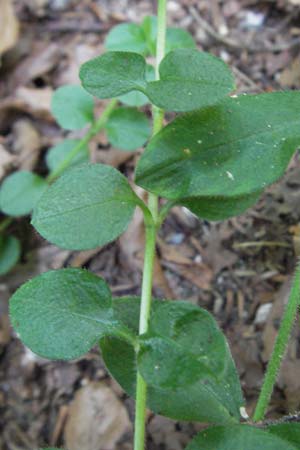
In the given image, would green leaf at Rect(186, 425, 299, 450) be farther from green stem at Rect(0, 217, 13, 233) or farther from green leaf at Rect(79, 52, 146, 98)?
green stem at Rect(0, 217, 13, 233)

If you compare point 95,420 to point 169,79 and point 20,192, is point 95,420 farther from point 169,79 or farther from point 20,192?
point 169,79

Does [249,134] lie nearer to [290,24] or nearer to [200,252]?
[200,252]

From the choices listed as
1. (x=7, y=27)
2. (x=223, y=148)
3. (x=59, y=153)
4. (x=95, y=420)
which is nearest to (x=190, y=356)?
(x=223, y=148)

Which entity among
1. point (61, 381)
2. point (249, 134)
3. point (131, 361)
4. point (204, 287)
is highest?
point (249, 134)

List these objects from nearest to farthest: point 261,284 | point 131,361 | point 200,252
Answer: point 131,361 → point 261,284 → point 200,252

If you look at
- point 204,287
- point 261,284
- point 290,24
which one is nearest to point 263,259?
point 261,284

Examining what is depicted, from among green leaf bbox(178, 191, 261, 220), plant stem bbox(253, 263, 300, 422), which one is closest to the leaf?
green leaf bbox(178, 191, 261, 220)

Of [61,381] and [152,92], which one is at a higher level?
[152,92]
